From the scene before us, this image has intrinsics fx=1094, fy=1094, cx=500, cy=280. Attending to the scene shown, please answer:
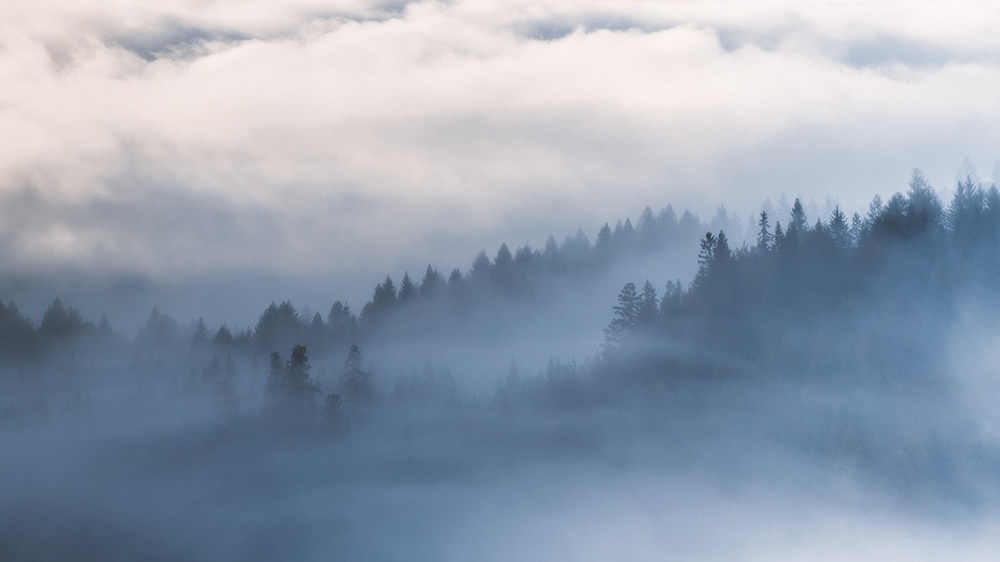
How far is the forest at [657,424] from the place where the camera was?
137375mm

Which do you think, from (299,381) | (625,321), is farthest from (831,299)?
(299,381)

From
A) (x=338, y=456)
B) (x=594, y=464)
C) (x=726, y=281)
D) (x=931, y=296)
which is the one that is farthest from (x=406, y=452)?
(x=931, y=296)

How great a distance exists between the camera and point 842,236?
6201 inches

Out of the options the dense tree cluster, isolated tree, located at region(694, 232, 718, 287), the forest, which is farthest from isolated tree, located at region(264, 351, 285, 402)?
isolated tree, located at region(694, 232, 718, 287)

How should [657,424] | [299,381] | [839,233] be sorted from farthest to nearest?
[299,381] < [657,424] < [839,233]

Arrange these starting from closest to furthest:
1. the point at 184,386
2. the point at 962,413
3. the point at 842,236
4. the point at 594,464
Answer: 1. the point at 962,413
2. the point at 842,236
3. the point at 594,464
4. the point at 184,386

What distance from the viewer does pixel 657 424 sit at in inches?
6417

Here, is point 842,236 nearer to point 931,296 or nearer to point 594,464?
point 931,296

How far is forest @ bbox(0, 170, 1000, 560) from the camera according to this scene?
137m

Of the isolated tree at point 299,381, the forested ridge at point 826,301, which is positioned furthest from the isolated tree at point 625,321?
the isolated tree at point 299,381

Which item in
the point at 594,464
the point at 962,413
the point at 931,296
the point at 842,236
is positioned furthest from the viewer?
the point at 594,464

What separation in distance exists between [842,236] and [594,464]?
51.7 meters

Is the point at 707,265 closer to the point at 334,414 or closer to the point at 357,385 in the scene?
the point at 357,385

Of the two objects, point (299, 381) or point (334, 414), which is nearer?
point (299, 381)
